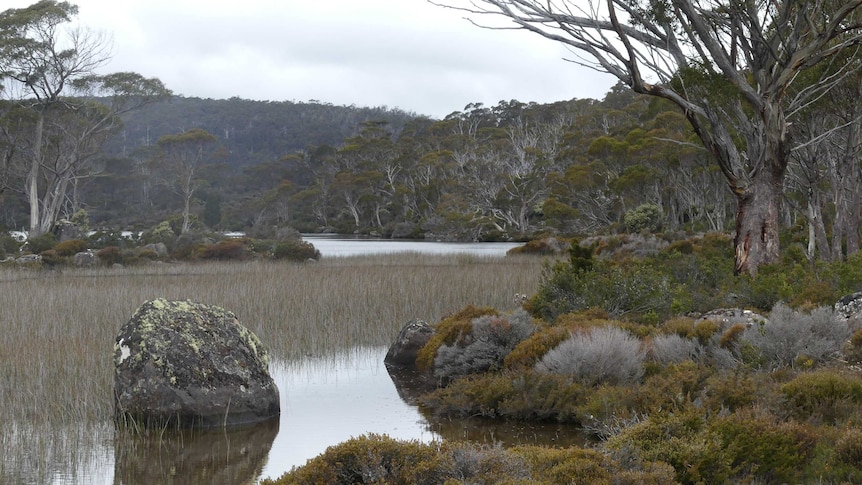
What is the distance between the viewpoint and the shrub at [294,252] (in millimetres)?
28141

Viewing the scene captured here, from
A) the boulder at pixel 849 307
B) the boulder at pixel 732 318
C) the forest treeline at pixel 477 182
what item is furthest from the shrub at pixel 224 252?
the boulder at pixel 849 307

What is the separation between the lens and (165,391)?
7211mm

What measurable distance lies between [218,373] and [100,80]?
133 feet

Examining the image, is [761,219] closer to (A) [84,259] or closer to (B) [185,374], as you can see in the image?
(B) [185,374]

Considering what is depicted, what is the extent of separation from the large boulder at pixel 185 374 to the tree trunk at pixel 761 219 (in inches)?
347

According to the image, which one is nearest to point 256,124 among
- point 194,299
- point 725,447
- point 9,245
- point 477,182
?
point 477,182

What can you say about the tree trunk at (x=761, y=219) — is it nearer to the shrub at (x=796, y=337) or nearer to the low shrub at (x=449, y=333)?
the shrub at (x=796, y=337)

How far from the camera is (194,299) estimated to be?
1460 cm

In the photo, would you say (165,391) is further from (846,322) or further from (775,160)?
(775,160)

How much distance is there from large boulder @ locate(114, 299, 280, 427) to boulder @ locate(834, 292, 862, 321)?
646 cm

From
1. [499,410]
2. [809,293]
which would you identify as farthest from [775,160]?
[499,410]

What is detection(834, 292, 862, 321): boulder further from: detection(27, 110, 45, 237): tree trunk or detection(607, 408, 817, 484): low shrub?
detection(27, 110, 45, 237): tree trunk

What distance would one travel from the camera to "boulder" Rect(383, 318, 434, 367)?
34.3ft

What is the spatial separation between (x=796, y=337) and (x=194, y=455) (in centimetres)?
563
